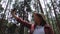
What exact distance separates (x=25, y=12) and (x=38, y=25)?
18 cm

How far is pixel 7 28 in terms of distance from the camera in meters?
1.43

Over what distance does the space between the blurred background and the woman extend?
0.10 ft

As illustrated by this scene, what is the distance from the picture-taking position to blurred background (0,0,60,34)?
1.44 metres

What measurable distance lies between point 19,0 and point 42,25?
342 mm

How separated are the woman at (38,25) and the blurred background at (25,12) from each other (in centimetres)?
3

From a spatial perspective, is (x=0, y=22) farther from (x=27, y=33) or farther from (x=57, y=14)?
(x=57, y=14)

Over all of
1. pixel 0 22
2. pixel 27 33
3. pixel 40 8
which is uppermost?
pixel 40 8

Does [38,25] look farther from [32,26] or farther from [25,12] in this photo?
[25,12]

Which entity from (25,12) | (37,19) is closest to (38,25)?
(37,19)

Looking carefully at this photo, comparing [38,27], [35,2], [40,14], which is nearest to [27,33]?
[38,27]

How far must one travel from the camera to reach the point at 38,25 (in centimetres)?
145

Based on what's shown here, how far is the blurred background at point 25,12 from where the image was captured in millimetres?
1438

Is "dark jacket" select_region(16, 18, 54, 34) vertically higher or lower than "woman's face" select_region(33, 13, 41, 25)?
lower

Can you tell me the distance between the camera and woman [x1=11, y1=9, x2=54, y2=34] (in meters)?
1.43
